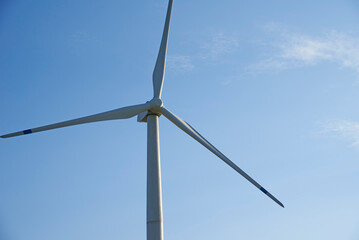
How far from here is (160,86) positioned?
98.9ft

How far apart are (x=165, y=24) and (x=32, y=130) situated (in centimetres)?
1216

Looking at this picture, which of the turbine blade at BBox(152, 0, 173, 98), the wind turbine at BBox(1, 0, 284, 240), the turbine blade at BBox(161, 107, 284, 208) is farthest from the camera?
the turbine blade at BBox(152, 0, 173, 98)

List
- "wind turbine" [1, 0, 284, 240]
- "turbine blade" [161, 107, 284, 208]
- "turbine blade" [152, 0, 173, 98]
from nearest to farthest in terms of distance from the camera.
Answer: "wind turbine" [1, 0, 284, 240], "turbine blade" [161, 107, 284, 208], "turbine blade" [152, 0, 173, 98]

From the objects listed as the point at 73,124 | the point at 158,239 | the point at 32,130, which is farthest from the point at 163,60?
the point at 158,239

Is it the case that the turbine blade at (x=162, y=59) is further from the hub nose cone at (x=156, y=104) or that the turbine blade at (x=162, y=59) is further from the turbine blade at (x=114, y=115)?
the turbine blade at (x=114, y=115)

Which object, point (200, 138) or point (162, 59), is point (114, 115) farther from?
point (162, 59)

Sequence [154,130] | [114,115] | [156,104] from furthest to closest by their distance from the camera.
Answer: [114,115], [156,104], [154,130]

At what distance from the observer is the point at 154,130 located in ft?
88.4

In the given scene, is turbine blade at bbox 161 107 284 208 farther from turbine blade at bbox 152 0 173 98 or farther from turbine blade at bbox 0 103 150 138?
turbine blade at bbox 152 0 173 98

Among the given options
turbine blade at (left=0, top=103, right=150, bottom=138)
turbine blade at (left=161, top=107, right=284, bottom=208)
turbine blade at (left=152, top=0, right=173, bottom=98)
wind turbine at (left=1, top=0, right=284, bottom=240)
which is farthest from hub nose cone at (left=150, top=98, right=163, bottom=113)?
turbine blade at (left=152, top=0, right=173, bottom=98)

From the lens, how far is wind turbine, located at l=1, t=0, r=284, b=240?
80.2ft

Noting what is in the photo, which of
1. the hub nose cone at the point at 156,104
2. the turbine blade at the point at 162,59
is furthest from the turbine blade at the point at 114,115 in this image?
the turbine blade at the point at 162,59

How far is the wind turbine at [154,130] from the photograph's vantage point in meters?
24.4

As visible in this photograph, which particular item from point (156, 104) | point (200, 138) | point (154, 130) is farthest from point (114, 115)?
point (200, 138)
